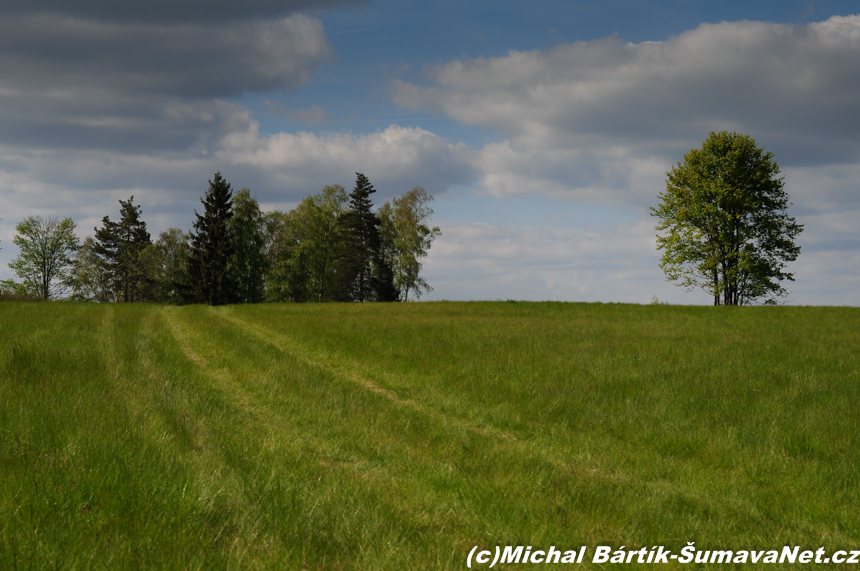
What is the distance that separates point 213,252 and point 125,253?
79.3 ft

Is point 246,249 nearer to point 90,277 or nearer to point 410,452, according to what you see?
point 90,277

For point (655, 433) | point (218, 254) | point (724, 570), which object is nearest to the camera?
point (724, 570)

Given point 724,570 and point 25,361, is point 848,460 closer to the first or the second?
point 724,570

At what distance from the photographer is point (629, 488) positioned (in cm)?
626

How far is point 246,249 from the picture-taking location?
68500 mm

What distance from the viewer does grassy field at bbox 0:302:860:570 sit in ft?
14.1

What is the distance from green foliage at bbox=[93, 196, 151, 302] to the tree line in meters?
0.15

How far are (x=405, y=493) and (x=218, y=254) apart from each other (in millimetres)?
62485

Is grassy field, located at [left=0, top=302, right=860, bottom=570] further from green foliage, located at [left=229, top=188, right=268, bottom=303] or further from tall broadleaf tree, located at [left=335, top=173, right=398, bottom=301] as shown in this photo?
green foliage, located at [left=229, top=188, right=268, bottom=303]

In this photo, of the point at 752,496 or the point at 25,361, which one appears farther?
the point at 25,361

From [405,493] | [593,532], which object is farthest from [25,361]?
[593,532]

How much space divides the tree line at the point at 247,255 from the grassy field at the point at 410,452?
48.2m

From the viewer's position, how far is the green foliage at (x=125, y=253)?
76.4 m

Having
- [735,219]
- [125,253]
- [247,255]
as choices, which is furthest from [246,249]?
[735,219]
